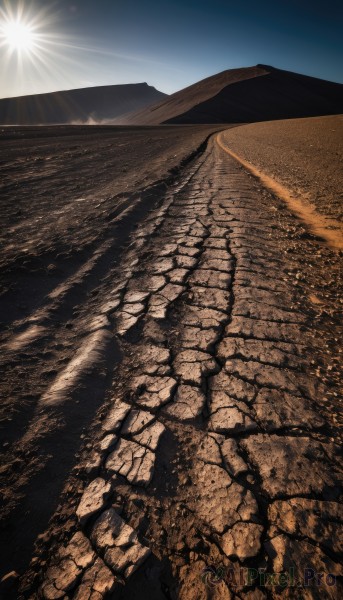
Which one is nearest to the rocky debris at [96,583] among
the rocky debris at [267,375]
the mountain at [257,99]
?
the rocky debris at [267,375]

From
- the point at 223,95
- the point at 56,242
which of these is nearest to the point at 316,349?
the point at 56,242

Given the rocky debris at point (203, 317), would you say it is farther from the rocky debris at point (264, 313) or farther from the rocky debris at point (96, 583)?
the rocky debris at point (96, 583)

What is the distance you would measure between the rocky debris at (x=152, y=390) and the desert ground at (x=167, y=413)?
0.5 inches

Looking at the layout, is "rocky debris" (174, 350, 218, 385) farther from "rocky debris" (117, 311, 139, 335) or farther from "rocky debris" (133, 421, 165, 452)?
"rocky debris" (117, 311, 139, 335)

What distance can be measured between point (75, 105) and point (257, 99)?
208 feet

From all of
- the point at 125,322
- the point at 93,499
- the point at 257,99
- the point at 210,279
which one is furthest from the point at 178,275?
the point at 257,99

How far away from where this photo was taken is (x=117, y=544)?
1121 mm

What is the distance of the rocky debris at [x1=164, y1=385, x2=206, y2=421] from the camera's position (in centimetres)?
162

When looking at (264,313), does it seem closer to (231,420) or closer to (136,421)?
(231,420)

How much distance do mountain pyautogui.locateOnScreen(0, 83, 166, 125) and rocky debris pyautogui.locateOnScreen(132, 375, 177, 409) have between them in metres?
77.7

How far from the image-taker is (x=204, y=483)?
4.31 ft

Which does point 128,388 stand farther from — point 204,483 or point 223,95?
point 223,95

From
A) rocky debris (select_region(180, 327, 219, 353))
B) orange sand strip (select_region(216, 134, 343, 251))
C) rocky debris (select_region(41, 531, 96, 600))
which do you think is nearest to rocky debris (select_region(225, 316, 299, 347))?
rocky debris (select_region(180, 327, 219, 353))

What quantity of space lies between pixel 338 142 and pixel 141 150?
7.86 metres
